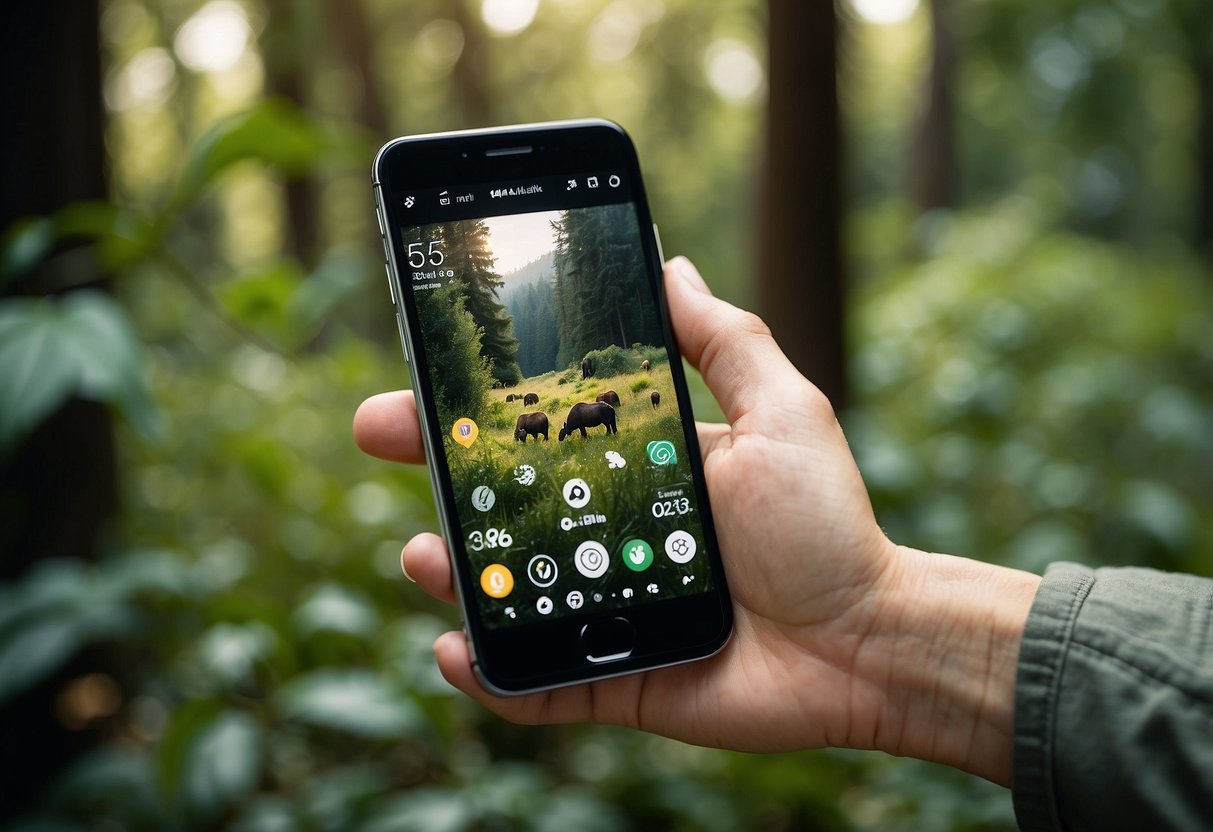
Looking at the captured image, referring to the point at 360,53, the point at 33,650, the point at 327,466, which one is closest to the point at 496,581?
the point at 33,650

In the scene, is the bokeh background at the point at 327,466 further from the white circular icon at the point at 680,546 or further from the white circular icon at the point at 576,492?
the white circular icon at the point at 680,546

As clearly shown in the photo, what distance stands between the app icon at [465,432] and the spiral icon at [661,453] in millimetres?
309

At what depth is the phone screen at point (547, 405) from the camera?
158 cm

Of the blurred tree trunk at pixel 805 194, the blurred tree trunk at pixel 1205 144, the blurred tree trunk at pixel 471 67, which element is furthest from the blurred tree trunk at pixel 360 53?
the blurred tree trunk at pixel 1205 144

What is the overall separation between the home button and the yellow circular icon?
0.47ft

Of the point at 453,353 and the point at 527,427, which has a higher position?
the point at 453,353

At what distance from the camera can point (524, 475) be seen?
1.60 metres

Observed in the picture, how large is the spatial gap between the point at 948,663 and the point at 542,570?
2.19ft

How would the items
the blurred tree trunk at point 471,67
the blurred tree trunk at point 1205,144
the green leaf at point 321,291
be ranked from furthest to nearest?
1. the blurred tree trunk at point 471,67
2. the blurred tree trunk at point 1205,144
3. the green leaf at point 321,291

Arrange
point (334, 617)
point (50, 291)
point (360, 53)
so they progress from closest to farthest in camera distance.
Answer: point (334, 617)
point (50, 291)
point (360, 53)

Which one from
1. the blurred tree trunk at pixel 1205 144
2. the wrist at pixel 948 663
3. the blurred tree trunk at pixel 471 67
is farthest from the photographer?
the blurred tree trunk at pixel 471 67

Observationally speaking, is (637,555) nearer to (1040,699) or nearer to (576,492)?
(576,492)

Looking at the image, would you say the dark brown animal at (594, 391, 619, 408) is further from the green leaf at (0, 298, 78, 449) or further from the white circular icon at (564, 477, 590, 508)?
the green leaf at (0, 298, 78, 449)

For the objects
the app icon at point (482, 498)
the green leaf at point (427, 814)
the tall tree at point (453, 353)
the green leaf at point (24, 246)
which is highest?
the green leaf at point (24, 246)
